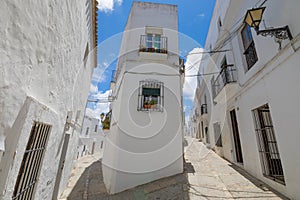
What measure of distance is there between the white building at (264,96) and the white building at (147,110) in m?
2.57

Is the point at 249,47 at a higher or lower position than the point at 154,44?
lower

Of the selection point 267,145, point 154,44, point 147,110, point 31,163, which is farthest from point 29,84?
point 267,145

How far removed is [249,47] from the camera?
223 inches

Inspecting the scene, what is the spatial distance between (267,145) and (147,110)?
14.1ft

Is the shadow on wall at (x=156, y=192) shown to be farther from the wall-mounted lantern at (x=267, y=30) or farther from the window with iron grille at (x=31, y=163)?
the wall-mounted lantern at (x=267, y=30)

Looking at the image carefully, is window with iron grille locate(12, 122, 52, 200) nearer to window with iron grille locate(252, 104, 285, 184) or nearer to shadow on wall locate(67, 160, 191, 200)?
shadow on wall locate(67, 160, 191, 200)

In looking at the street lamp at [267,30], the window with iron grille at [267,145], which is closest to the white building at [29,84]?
the street lamp at [267,30]

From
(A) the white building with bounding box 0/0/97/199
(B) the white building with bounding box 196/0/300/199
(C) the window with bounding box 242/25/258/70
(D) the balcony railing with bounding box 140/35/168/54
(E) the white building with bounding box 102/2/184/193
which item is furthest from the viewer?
(D) the balcony railing with bounding box 140/35/168/54

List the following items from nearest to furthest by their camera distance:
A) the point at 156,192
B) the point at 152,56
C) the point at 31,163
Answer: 1. the point at 31,163
2. the point at 156,192
3. the point at 152,56

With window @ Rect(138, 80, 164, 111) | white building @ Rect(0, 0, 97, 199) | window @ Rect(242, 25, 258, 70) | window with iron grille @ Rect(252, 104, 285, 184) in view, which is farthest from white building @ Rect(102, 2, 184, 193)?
window @ Rect(242, 25, 258, 70)

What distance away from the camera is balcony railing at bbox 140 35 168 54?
256 inches

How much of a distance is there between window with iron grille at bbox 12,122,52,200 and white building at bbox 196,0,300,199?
531cm

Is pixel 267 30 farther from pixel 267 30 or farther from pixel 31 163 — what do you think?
pixel 31 163

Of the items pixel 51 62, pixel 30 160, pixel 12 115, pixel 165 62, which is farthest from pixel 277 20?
pixel 30 160
